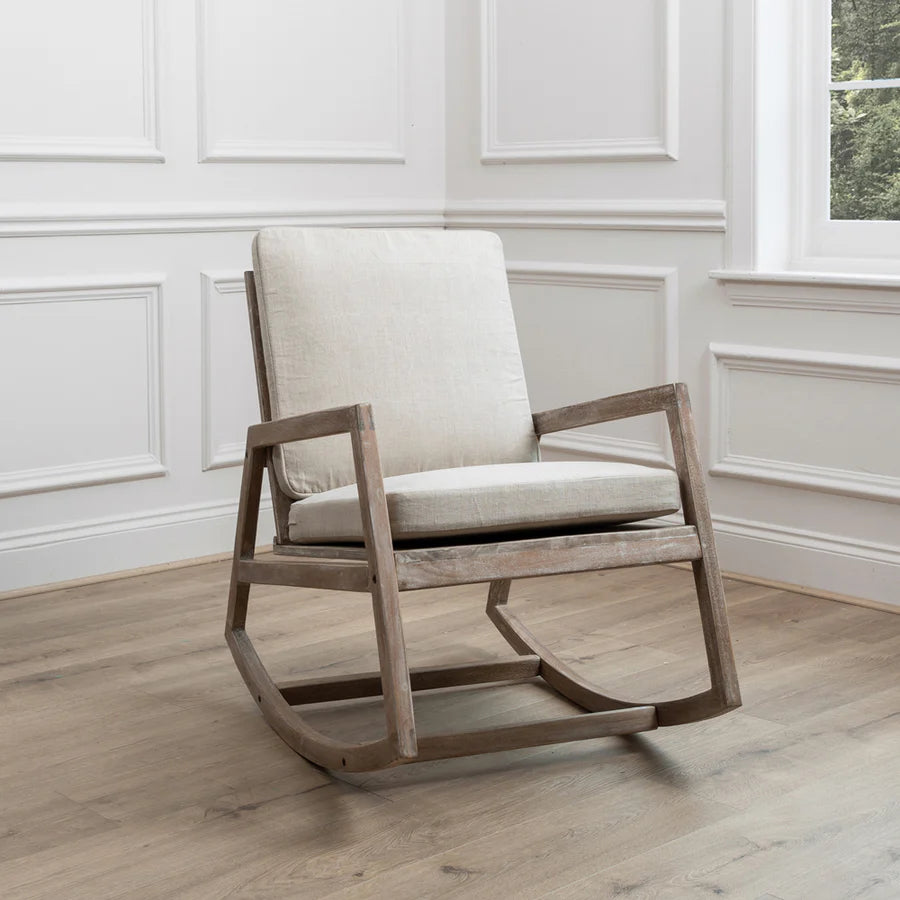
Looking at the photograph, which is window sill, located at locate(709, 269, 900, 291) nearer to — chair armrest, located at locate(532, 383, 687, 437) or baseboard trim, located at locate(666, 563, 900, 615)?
baseboard trim, located at locate(666, 563, 900, 615)

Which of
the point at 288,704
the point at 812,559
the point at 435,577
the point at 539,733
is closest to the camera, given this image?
the point at 435,577

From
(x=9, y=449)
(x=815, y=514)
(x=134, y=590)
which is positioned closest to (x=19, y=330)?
(x=9, y=449)

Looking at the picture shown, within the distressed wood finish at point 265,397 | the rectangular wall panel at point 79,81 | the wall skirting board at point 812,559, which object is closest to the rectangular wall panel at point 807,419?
the wall skirting board at point 812,559

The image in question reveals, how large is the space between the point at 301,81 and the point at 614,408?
5.29 feet

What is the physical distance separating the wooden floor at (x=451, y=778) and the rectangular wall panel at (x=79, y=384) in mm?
410

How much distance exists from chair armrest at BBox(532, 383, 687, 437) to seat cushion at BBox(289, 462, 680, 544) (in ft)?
0.35

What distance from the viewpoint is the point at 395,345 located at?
88.7 inches

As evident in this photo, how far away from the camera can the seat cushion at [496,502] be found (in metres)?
1.79

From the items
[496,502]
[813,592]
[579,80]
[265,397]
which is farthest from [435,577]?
[579,80]

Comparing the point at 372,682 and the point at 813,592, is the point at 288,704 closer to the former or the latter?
the point at 372,682

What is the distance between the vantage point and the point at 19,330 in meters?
2.93

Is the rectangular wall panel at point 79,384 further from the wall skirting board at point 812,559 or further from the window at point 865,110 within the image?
the window at point 865,110

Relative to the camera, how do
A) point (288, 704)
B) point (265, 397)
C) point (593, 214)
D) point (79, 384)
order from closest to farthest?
point (288, 704), point (265, 397), point (79, 384), point (593, 214)

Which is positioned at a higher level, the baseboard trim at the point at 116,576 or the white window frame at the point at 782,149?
the white window frame at the point at 782,149
